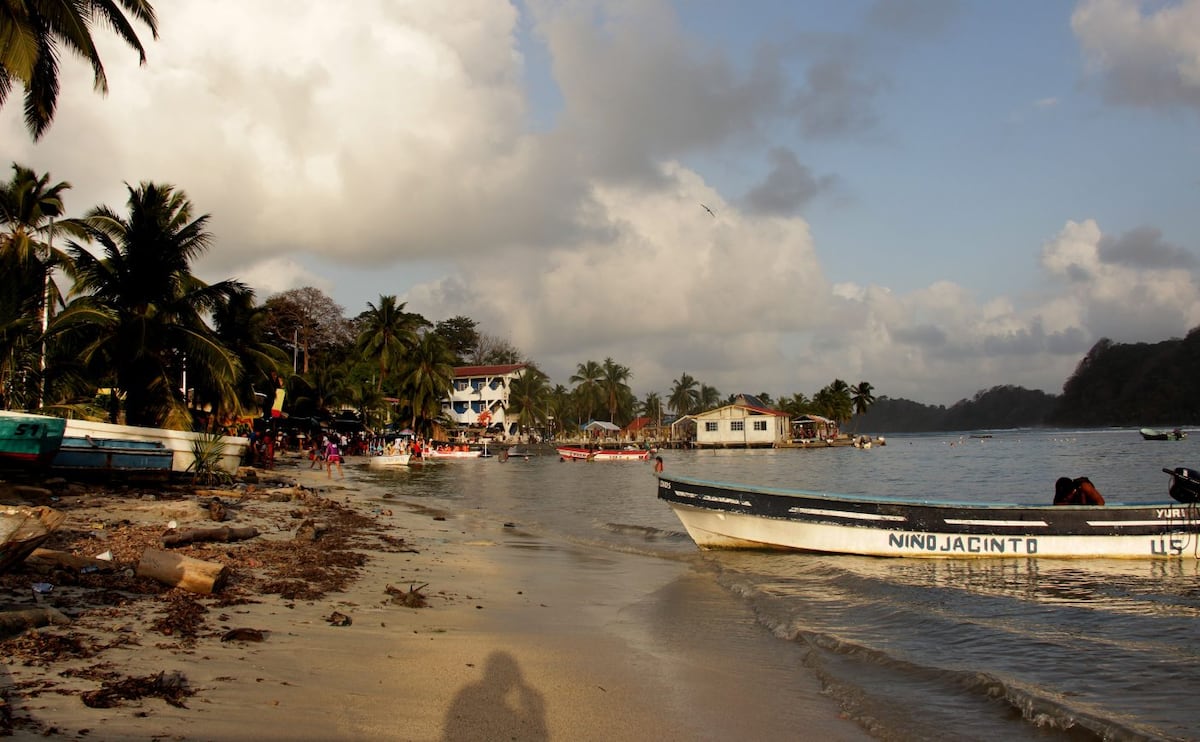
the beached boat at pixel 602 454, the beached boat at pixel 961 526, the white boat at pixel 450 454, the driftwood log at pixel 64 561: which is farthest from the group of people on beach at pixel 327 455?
the driftwood log at pixel 64 561

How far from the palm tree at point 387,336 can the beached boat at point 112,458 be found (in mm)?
48865

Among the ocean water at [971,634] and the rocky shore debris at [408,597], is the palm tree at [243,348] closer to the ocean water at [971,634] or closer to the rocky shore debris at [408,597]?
the ocean water at [971,634]

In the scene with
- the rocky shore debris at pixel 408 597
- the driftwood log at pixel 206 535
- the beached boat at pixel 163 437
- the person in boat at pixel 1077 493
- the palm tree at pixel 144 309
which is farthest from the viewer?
the palm tree at pixel 144 309

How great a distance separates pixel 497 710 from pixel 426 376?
66.2 meters

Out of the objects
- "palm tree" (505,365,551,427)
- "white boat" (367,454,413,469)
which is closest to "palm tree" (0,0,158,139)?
"white boat" (367,454,413,469)

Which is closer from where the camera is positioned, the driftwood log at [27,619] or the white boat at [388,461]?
the driftwood log at [27,619]

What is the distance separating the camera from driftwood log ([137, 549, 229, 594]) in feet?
24.0

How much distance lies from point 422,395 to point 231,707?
66.6 m

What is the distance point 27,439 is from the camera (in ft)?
50.2

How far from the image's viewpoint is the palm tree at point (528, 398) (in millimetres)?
95688

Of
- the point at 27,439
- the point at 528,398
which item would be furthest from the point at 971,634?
the point at 528,398

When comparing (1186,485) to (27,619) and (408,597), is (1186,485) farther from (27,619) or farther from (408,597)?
(27,619)

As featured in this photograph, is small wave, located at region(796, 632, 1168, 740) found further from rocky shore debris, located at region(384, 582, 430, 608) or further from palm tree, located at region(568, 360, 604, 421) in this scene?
palm tree, located at region(568, 360, 604, 421)

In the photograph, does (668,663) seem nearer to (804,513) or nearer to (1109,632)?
(1109,632)
